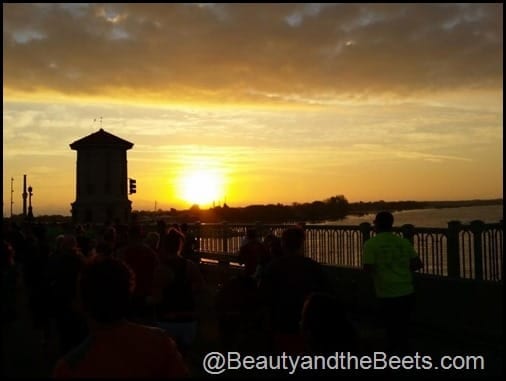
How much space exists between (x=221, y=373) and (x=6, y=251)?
3474 mm

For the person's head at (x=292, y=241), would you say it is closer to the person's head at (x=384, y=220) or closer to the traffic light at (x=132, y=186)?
the person's head at (x=384, y=220)

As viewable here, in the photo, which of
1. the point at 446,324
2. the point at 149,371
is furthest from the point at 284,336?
the point at 446,324

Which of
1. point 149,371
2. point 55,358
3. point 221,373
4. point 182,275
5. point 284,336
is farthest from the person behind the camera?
point 55,358

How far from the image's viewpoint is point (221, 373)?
8.62 meters

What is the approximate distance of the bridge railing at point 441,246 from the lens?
10.1 meters

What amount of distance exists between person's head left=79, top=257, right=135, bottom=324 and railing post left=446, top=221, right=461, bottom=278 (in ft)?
26.4

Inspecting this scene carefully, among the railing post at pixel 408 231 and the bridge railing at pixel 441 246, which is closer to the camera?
the bridge railing at pixel 441 246

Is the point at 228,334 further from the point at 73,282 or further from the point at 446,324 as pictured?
the point at 446,324

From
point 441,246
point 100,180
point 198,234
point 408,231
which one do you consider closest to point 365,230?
point 408,231

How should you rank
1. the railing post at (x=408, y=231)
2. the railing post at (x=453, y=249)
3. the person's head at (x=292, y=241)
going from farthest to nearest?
1. the railing post at (x=408, y=231)
2. the railing post at (x=453, y=249)
3. the person's head at (x=292, y=241)

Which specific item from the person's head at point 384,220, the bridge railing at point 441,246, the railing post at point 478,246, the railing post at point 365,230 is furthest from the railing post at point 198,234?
the person's head at point 384,220

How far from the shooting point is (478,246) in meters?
10.1

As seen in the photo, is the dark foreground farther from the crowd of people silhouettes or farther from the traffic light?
the traffic light

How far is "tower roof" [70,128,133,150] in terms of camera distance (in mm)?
37753
